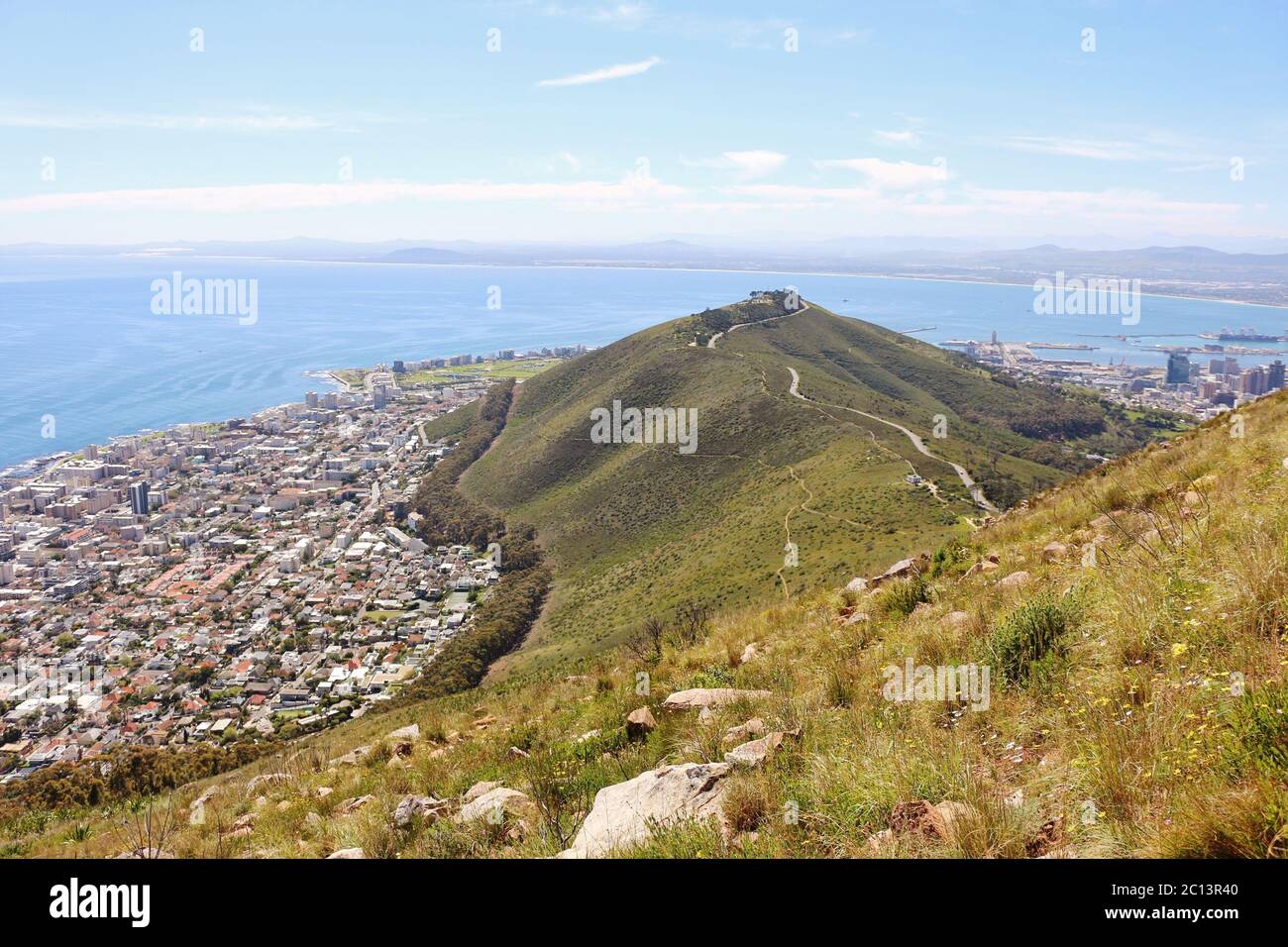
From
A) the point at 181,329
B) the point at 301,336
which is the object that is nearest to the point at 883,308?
the point at 301,336

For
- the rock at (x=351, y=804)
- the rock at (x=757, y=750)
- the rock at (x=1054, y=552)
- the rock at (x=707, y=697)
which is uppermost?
the rock at (x=1054, y=552)

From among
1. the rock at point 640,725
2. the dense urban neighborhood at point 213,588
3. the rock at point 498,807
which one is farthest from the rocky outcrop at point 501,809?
the dense urban neighborhood at point 213,588

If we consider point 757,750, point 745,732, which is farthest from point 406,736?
point 757,750

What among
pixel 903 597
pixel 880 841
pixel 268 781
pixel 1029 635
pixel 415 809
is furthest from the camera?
pixel 268 781

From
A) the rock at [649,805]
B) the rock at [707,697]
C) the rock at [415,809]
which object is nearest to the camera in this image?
the rock at [649,805]

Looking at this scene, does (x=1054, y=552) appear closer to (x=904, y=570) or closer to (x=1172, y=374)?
(x=904, y=570)

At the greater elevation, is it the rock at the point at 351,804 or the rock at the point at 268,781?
the rock at the point at 351,804

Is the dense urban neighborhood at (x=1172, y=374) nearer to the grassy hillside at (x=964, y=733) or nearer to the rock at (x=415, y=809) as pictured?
the grassy hillside at (x=964, y=733)
